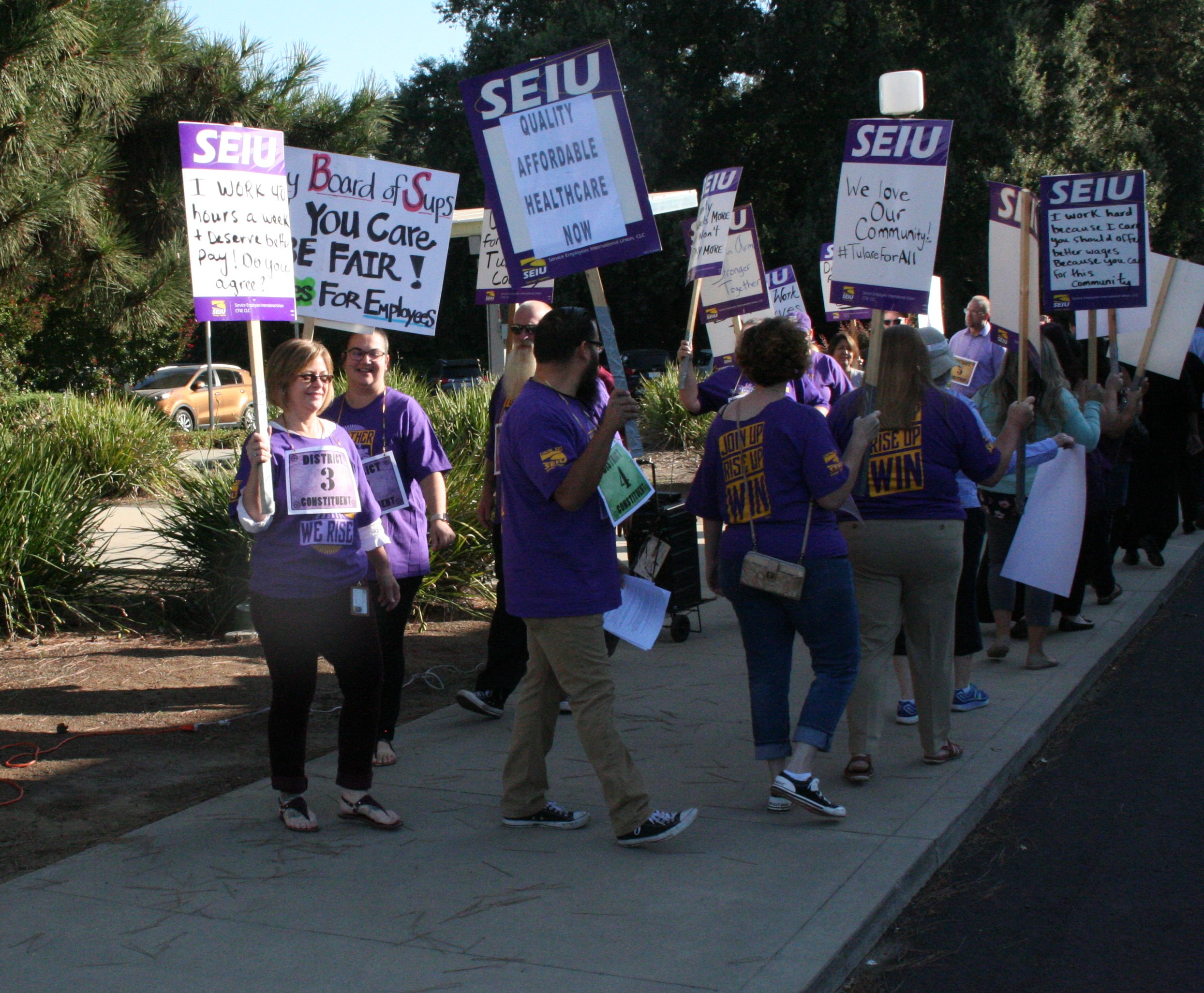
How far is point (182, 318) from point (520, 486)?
11569mm

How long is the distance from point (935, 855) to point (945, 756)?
1.03m

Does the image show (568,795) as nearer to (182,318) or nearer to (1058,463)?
(1058,463)

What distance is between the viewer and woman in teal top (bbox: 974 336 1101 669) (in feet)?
22.0

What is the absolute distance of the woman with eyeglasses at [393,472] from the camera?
17.5 ft

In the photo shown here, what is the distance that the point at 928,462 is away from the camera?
201 inches

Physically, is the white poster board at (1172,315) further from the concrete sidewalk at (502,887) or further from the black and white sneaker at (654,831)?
the black and white sneaker at (654,831)

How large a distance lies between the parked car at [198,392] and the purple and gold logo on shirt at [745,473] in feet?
82.2

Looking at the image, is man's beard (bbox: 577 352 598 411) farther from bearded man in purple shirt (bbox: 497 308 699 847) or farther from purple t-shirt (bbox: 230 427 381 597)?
purple t-shirt (bbox: 230 427 381 597)

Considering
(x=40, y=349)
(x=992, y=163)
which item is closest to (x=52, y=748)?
(x=40, y=349)

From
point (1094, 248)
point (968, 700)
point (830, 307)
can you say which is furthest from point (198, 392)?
point (968, 700)

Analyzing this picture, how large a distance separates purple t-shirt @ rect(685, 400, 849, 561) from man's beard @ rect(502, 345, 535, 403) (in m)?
1.31

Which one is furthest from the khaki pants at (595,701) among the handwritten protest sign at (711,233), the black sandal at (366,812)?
the handwritten protest sign at (711,233)

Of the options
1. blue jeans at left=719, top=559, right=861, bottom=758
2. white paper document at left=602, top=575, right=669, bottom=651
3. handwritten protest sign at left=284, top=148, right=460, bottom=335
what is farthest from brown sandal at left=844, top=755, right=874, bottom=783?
handwritten protest sign at left=284, top=148, right=460, bottom=335

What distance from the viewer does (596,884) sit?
4121 millimetres
